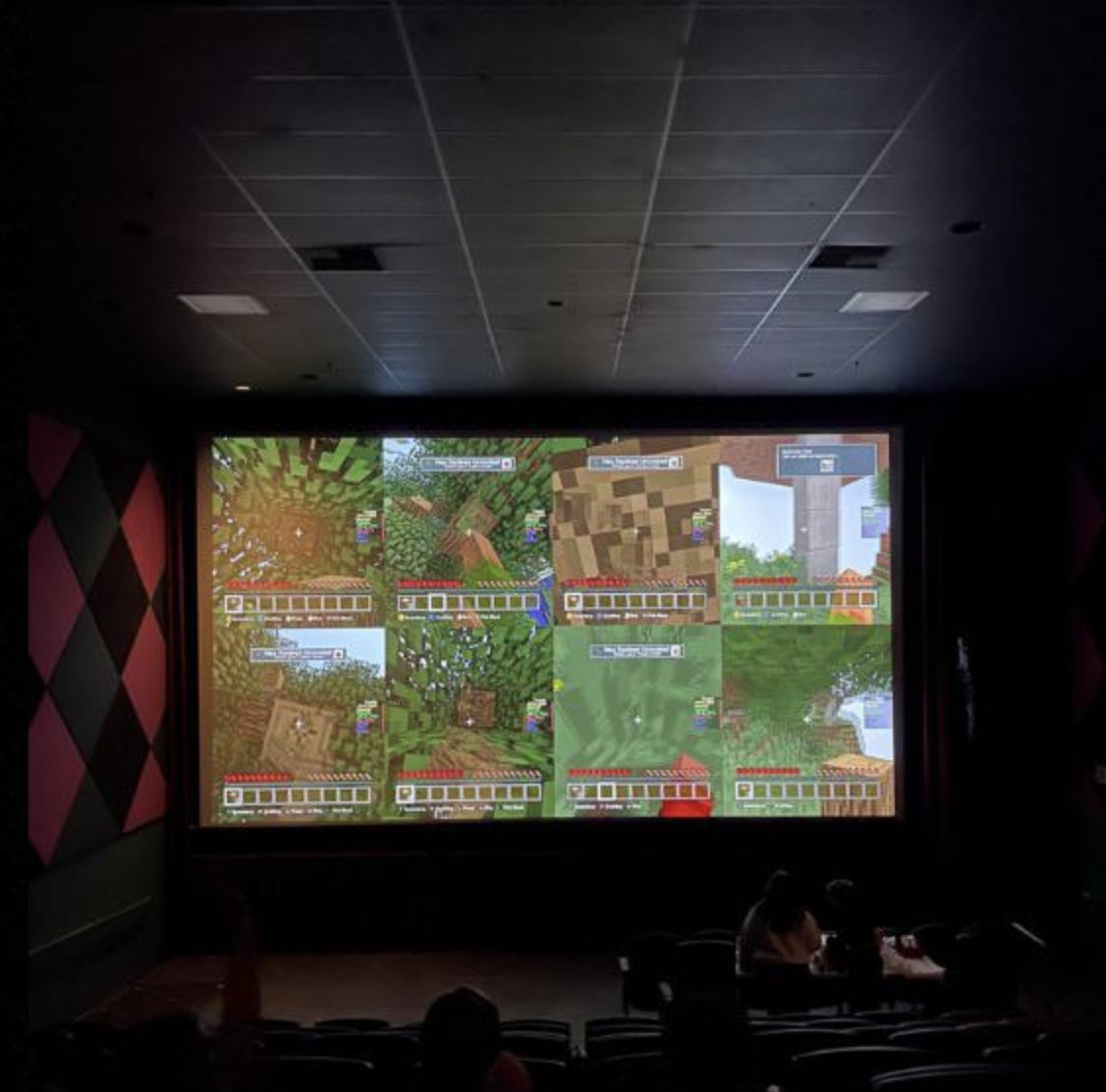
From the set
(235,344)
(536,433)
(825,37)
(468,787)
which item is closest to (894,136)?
(825,37)

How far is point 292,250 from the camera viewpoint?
13.3ft

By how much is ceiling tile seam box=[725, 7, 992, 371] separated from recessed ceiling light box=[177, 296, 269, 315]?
2.48 metres

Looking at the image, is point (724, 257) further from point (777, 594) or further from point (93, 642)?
point (93, 642)

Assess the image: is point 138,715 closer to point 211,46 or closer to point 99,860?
point 99,860

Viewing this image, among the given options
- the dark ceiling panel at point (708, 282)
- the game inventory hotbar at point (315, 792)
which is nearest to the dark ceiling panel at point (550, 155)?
the dark ceiling panel at point (708, 282)

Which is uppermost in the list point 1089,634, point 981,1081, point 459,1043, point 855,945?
point 1089,634

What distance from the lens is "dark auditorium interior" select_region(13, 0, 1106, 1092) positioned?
319cm

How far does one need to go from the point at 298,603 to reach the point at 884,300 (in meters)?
4.39

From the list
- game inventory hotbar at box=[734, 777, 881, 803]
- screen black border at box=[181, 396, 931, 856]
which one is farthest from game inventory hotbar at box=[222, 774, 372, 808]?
game inventory hotbar at box=[734, 777, 881, 803]

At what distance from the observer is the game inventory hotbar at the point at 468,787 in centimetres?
716

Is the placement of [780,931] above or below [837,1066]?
below

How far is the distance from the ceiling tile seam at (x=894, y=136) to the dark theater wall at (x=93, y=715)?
3.98 m

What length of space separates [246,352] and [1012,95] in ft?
13.8

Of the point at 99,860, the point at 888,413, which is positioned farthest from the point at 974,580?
the point at 99,860
